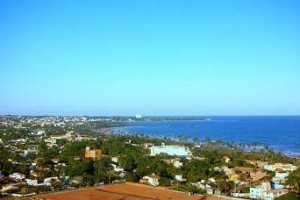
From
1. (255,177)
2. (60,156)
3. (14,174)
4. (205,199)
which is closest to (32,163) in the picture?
(60,156)

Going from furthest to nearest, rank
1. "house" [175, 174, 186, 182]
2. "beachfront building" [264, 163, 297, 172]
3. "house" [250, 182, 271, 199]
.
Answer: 1. "beachfront building" [264, 163, 297, 172]
2. "house" [175, 174, 186, 182]
3. "house" [250, 182, 271, 199]

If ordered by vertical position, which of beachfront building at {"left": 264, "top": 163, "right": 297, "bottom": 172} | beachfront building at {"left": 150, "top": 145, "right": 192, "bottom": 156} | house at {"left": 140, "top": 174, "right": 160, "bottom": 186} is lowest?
beachfront building at {"left": 264, "top": 163, "right": 297, "bottom": 172}

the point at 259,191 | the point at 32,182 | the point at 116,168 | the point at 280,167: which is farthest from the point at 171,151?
the point at 259,191

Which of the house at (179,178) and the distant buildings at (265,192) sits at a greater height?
the house at (179,178)

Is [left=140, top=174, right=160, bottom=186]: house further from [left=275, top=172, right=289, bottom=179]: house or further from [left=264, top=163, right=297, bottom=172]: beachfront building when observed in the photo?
[left=264, top=163, right=297, bottom=172]: beachfront building

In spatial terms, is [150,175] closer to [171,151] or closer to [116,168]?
[116,168]

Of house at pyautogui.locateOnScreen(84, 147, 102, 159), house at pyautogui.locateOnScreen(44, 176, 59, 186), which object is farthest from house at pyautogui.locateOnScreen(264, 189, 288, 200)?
house at pyautogui.locateOnScreen(84, 147, 102, 159)

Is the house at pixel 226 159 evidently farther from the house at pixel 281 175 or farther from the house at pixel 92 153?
the house at pixel 92 153

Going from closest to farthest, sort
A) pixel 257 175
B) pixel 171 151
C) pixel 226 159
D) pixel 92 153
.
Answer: pixel 257 175, pixel 226 159, pixel 92 153, pixel 171 151

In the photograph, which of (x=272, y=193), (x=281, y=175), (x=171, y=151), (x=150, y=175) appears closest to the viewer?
(x=272, y=193)

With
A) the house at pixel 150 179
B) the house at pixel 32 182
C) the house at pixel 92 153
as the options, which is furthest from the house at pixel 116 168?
the house at pixel 92 153

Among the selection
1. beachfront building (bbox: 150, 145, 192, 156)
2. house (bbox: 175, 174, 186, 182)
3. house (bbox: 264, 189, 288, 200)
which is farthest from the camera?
beachfront building (bbox: 150, 145, 192, 156)
